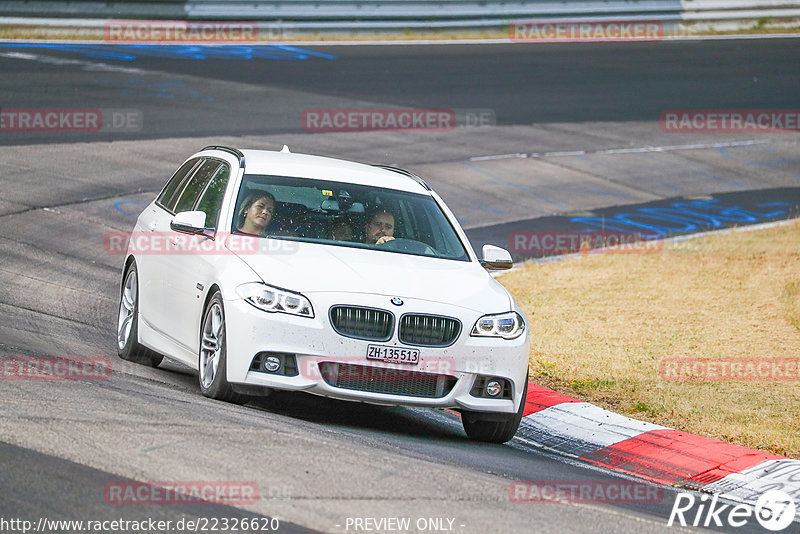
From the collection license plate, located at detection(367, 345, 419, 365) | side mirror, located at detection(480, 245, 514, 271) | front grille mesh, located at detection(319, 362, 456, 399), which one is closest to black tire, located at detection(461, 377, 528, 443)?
front grille mesh, located at detection(319, 362, 456, 399)

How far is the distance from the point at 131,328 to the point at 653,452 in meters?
4.06

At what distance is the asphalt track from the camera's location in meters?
6.25

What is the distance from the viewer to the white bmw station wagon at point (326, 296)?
798 centimetres

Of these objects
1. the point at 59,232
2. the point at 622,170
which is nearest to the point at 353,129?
the point at 622,170

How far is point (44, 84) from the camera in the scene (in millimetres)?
23250

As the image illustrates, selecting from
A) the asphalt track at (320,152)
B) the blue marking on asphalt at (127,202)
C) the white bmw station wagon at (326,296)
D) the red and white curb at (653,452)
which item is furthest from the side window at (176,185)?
the blue marking on asphalt at (127,202)

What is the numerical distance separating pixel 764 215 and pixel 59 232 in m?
11.5

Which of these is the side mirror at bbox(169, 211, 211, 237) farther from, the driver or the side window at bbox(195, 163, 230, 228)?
the driver

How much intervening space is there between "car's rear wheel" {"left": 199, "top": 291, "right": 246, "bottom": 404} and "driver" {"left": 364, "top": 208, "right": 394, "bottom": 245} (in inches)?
51.3

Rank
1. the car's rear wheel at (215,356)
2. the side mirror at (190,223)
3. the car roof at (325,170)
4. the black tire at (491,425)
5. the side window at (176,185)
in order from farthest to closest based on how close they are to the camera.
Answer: the side window at (176,185), the car roof at (325,170), the side mirror at (190,223), the black tire at (491,425), the car's rear wheel at (215,356)

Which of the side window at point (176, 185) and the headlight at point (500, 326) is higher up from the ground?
the side window at point (176, 185)

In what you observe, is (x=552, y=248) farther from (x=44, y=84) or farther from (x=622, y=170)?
(x=44, y=84)

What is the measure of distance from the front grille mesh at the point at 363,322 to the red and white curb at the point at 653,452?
5.77 ft

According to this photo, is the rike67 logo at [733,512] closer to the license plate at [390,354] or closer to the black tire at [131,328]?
the license plate at [390,354]
